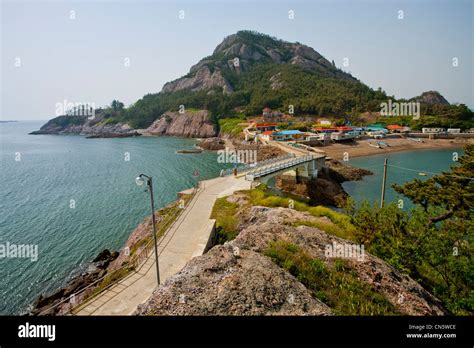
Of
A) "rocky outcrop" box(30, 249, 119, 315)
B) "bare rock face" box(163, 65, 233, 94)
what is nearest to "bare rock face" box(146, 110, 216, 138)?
"bare rock face" box(163, 65, 233, 94)

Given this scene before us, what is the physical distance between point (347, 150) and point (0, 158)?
359ft

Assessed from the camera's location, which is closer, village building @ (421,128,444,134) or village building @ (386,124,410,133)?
village building @ (421,128,444,134)

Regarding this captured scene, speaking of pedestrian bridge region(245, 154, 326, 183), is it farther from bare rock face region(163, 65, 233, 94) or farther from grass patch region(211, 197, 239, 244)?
bare rock face region(163, 65, 233, 94)

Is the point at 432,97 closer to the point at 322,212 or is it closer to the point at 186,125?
the point at 186,125

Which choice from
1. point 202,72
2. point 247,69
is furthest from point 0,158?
point 247,69

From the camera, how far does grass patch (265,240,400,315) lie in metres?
7.86

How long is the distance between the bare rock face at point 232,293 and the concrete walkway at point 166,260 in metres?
5.97

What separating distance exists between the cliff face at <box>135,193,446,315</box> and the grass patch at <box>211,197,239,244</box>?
698 cm

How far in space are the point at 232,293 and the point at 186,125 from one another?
122 m

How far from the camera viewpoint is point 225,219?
67.2 feet

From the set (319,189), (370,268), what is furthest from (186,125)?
(370,268)
